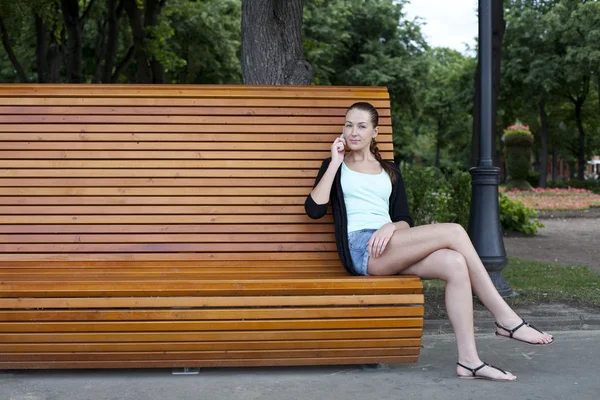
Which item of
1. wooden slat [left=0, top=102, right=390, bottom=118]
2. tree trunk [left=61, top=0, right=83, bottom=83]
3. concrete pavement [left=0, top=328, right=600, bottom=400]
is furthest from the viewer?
tree trunk [left=61, top=0, right=83, bottom=83]

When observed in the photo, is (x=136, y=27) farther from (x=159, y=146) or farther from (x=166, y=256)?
(x=166, y=256)

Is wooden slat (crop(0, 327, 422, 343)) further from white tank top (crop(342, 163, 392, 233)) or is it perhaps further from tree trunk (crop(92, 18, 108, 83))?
tree trunk (crop(92, 18, 108, 83))

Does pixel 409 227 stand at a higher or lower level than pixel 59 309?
higher

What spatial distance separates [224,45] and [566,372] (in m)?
21.0

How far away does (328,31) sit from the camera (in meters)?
32.0

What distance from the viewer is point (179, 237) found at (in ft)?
17.6

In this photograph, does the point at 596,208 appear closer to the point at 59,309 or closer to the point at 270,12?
the point at 270,12

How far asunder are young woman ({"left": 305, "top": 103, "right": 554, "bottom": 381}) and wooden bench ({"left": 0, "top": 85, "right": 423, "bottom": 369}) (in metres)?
0.20

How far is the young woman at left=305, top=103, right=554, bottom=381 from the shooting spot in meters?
4.52

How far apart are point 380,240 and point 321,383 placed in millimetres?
851

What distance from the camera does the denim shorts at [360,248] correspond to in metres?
4.75

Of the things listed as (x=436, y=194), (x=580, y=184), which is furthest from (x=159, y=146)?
(x=580, y=184)

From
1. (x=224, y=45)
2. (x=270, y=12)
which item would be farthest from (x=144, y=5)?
(x=270, y=12)

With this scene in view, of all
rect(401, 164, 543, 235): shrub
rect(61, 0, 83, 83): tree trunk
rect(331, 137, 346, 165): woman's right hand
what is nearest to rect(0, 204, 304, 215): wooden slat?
rect(331, 137, 346, 165): woman's right hand
